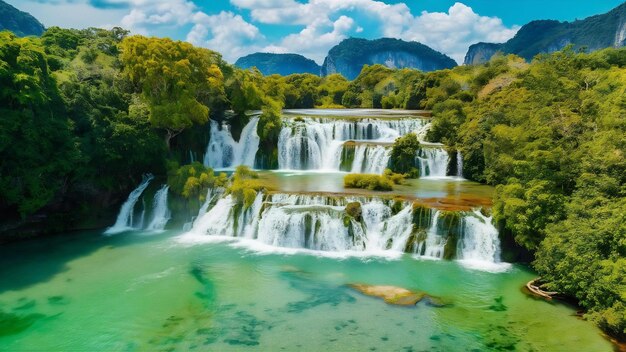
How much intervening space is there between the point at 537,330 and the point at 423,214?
6.35m

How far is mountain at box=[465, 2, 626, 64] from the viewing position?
4326 inches

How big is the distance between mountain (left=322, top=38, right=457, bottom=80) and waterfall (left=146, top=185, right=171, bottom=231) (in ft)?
556

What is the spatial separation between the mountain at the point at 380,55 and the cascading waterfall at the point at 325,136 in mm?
159228

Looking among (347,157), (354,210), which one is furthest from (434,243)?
(347,157)

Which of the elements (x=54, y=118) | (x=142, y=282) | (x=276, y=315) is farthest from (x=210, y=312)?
(x=54, y=118)

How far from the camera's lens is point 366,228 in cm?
1780

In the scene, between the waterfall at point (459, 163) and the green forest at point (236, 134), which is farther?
the waterfall at point (459, 163)

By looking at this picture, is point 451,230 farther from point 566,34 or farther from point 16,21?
point 566,34

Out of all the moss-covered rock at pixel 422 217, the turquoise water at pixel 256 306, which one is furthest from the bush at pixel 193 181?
the moss-covered rock at pixel 422 217

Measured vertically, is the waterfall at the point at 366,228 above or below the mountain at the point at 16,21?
below

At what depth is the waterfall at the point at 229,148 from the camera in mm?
28594

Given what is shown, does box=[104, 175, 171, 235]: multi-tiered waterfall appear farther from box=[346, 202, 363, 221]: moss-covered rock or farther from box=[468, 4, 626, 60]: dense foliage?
box=[468, 4, 626, 60]: dense foliage

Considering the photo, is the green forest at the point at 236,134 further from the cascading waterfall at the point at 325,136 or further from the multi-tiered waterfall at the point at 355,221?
the cascading waterfall at the point at 325,136

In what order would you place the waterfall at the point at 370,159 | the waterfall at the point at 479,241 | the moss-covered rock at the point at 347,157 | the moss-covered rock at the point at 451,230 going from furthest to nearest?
the moss-covered rock at the point at 347,157
the waterfall at the point at 370,159
the moss-covered rock at the point at 451,230
the waterfall at the point at 479,241
